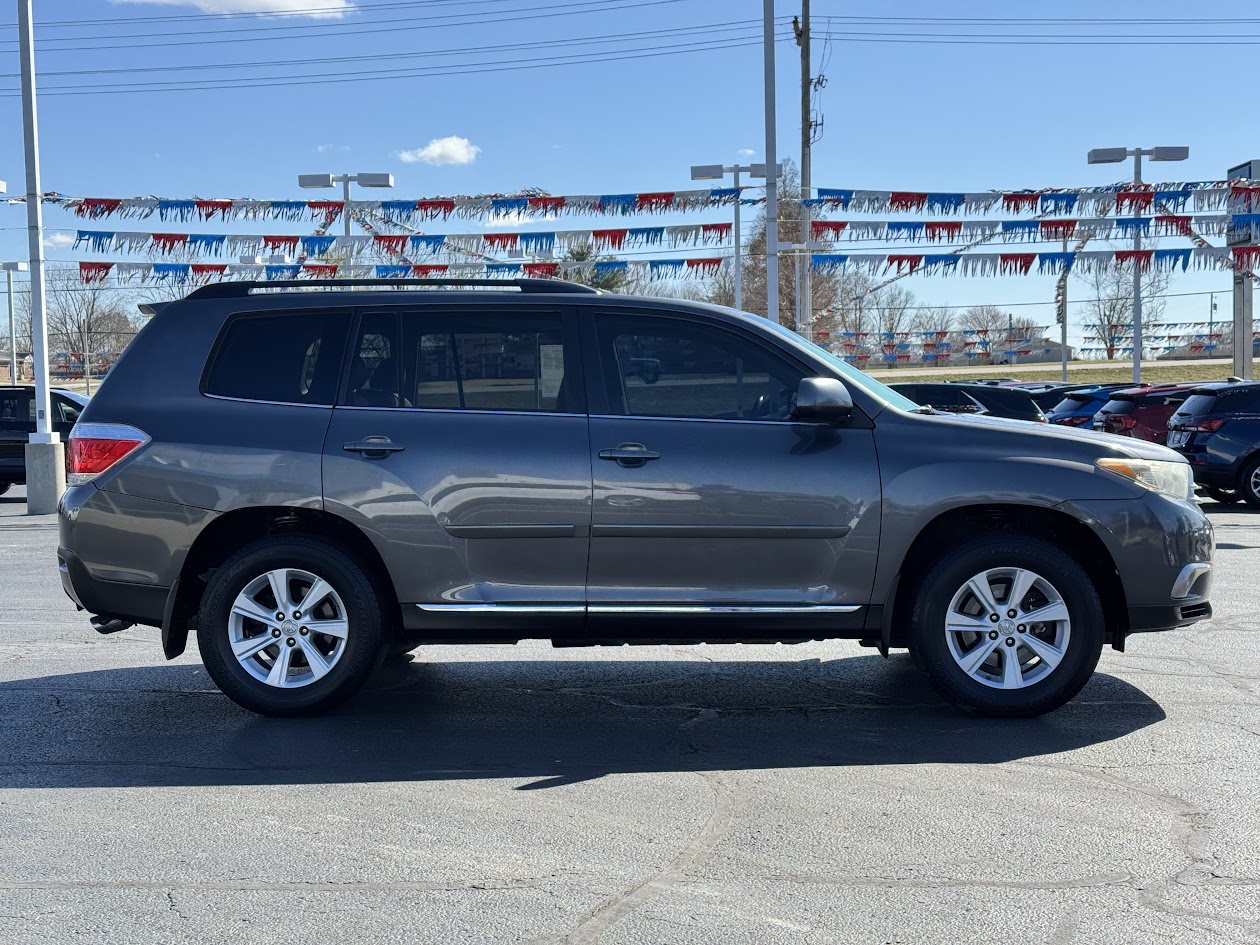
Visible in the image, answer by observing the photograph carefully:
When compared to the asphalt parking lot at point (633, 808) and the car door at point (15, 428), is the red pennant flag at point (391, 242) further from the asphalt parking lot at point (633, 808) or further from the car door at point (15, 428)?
the asphalt parking lot at point (633, 808)

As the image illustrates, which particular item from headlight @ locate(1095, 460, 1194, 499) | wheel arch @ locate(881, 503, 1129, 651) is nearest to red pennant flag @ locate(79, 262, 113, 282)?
wheel arch @ locate(881, 503, 1129, 651)

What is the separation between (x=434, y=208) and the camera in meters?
21.7

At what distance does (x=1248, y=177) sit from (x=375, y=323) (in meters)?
21.9

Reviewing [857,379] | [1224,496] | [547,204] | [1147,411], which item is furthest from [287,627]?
[1147,411]

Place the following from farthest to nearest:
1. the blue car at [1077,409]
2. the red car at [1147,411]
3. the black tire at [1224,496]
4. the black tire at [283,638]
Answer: the blue car at [1077,409], the red car at [1147,411], the black tire at [1224,496], the black tire at [283,638]

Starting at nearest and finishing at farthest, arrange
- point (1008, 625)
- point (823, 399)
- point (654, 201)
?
point (823, 399) → point (1008, 625) → point (654, 201)

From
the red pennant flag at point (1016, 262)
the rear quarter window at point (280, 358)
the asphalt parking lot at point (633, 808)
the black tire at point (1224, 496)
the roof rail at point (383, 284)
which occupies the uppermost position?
the red pennant flag at point (1016, 262)

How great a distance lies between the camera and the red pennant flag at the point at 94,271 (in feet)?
75.0

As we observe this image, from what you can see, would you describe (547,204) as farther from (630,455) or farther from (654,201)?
(630,455)

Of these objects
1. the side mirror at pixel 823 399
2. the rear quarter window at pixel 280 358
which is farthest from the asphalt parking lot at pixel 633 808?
the rear quarter window at pixel 280 358

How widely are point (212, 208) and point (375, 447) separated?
16888mm

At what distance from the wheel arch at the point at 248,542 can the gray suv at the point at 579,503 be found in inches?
0.7

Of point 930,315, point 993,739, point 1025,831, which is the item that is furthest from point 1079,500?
point 930,315

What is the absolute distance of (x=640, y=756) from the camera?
536 centimetres
